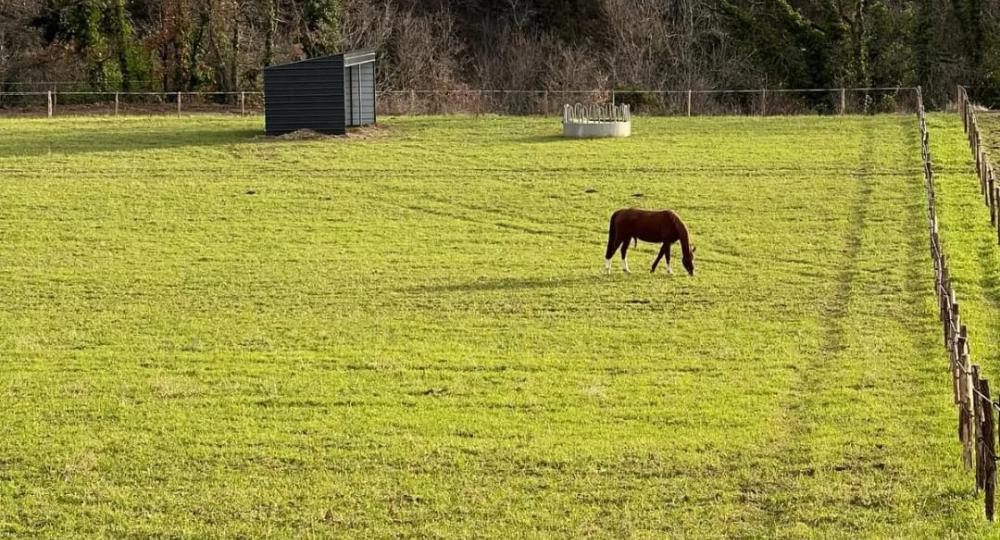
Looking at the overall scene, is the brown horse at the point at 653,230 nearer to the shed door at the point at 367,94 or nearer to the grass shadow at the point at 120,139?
the grass shadow at the point at 120,139

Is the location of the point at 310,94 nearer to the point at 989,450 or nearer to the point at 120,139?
the point at 120,139

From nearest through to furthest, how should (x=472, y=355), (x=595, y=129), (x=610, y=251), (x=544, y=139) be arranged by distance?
1. (x=472, y=355)
2. (x=610, y=251)
3. (x=544, y=139)
4. (x=595, y=129)

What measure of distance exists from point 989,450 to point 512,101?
178 feet

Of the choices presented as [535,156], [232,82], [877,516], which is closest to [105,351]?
[877,516]

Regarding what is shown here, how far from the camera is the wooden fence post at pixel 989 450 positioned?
45.5 feet

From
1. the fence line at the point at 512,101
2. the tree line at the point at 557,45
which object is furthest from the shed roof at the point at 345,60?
the tree line at the point at 557,45

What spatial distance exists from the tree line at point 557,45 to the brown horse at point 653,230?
3836 centimetres

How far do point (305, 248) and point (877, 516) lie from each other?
1807 cm

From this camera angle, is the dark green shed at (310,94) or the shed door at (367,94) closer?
the dark green shed at (310,94)

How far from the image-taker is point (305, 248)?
1230 inches

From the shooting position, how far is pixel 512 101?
221 ft

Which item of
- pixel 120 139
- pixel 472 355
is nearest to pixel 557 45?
pixel 120 139

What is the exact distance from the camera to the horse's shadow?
26.7 m

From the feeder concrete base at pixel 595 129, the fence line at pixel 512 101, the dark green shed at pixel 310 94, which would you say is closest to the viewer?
the dark green shed at pixel 310 94
